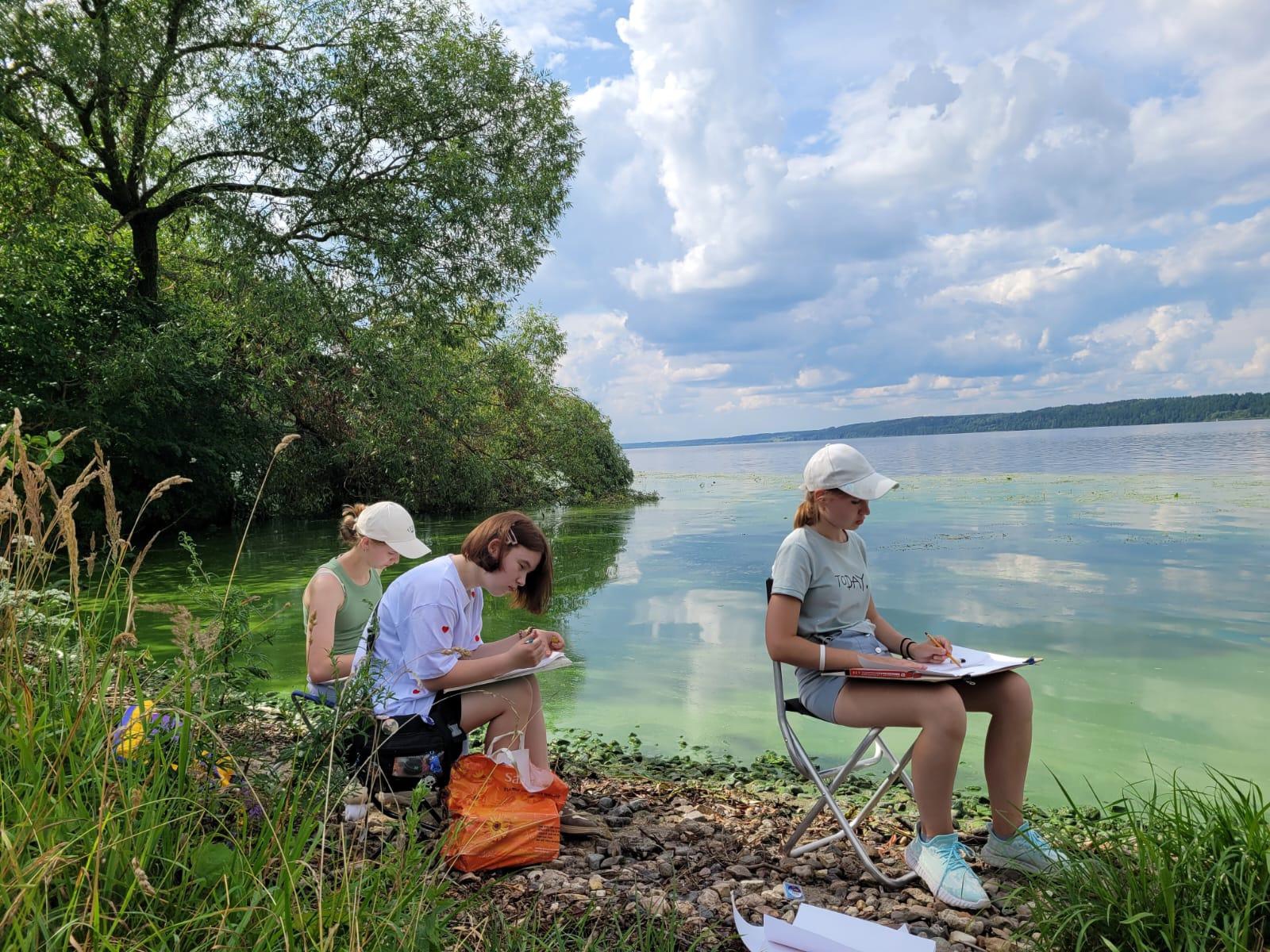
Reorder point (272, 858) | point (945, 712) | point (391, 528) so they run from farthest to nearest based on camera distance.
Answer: point (391, 528), point (945, 712), point (272, 858)

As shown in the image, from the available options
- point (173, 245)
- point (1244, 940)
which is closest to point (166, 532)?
point (173, 245)

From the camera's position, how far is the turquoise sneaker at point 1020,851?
114 inches

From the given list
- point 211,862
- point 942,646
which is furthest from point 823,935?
point 211,862

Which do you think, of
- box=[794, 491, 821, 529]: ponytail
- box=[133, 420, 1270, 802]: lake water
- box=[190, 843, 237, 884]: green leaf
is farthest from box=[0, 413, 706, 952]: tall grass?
box=[794, 491, 821, 529]: ponytail

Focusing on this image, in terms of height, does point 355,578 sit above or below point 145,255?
below

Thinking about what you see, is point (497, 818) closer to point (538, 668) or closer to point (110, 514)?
point (538, 668)

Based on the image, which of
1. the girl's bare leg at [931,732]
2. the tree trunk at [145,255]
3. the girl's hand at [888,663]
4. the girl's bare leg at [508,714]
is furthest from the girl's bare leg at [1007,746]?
the tree trunk at [145,255]

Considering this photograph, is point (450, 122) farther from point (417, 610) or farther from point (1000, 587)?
point (417, 610)

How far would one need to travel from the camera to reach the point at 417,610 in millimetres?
3066

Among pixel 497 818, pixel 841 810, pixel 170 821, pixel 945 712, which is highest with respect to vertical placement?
pixel 170 821

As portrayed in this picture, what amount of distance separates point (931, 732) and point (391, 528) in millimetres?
2344

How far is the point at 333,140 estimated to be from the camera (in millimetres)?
12953

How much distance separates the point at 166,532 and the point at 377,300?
604 centimetres

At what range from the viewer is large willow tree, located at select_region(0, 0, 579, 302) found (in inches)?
492
